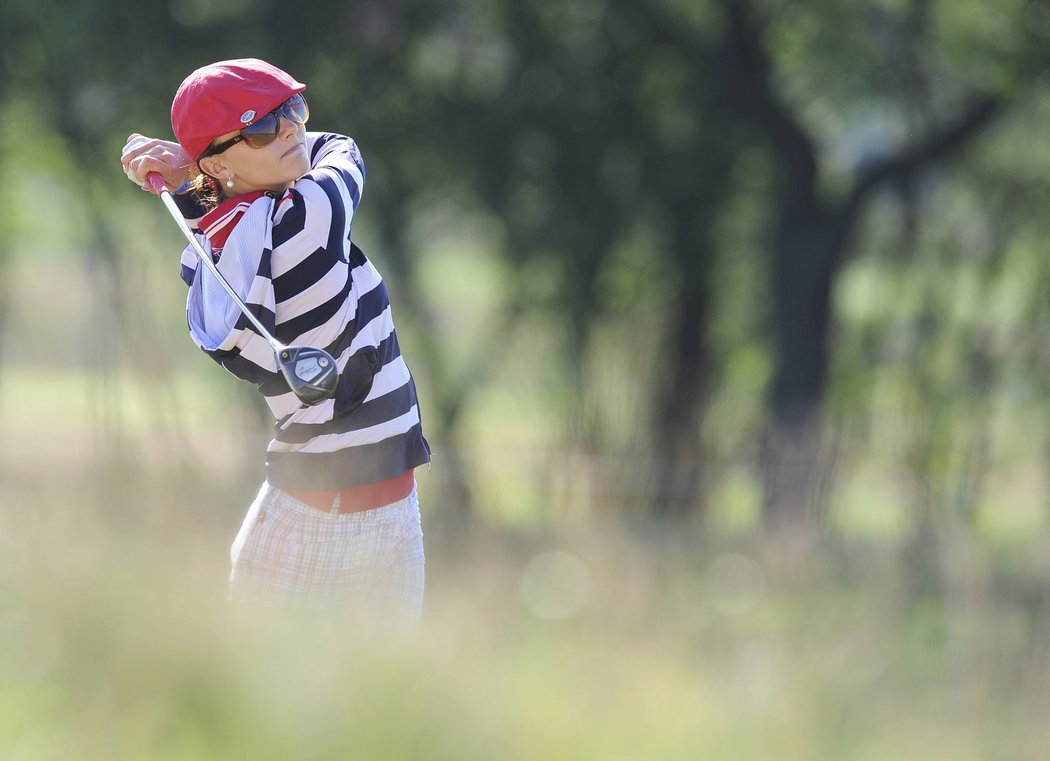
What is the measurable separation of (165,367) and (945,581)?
5037 mm

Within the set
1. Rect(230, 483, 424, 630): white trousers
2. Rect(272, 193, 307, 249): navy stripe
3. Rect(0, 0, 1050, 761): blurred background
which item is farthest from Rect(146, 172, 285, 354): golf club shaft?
Rect(0, 0, 1050, 761): blurred background

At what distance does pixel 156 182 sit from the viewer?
2.91 metres

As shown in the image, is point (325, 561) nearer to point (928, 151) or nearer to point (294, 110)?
point (294, 110)

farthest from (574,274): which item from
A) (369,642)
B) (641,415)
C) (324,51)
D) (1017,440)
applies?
(369,642)

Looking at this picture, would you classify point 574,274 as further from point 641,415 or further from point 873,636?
point 873,636

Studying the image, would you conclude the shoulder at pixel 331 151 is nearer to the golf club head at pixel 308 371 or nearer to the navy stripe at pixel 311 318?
the navy stripe at pixel 311 318

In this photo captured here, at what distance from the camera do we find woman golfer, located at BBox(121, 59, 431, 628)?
9.03 feet

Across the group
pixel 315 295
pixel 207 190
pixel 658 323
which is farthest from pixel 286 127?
pixel 658 323

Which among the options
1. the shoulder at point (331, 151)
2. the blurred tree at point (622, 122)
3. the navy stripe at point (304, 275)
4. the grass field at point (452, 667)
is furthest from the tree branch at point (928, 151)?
the navy stripe at point (304, 275)

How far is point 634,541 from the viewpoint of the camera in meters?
8.85

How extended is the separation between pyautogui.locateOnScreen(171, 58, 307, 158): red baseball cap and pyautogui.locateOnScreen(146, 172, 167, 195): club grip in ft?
0.37

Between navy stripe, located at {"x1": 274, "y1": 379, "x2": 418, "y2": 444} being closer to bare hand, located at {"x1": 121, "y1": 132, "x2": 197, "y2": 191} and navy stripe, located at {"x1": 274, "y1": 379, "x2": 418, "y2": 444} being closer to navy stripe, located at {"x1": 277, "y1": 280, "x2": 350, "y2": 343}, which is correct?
navy stripe, located at {"x1": 277, "y1": 280, "x2": 350, "y2": 343}

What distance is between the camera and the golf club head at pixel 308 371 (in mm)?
2582

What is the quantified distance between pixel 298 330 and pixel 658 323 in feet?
40.9
